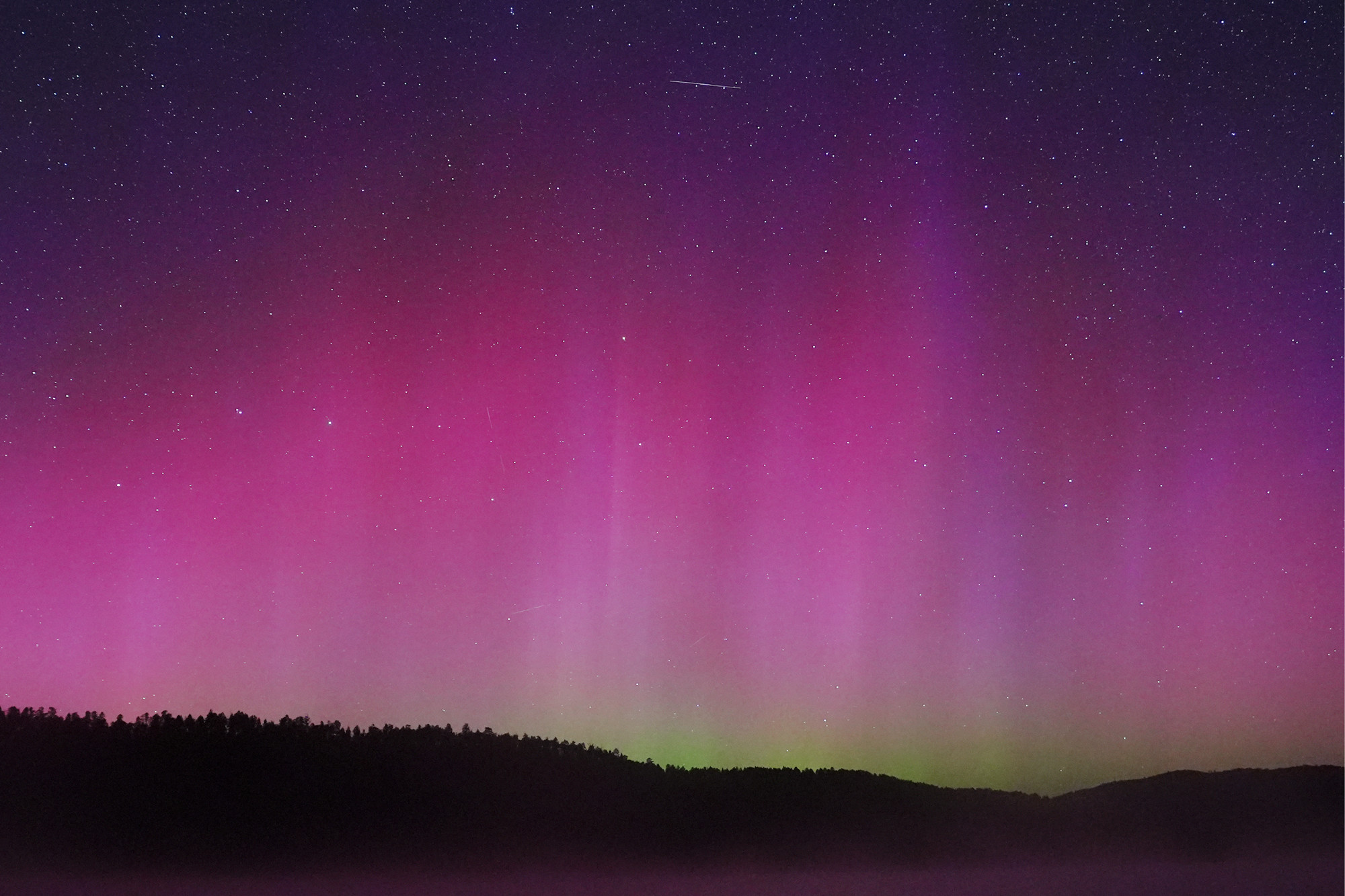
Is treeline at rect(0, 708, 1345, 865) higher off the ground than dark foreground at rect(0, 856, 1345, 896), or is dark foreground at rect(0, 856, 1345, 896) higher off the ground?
treeline at rect(0, 708, 1345, 865)

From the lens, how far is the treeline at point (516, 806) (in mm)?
10695

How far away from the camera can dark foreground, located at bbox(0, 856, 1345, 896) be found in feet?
33.6

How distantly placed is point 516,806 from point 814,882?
3264 millimetres

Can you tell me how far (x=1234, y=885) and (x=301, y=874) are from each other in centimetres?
919

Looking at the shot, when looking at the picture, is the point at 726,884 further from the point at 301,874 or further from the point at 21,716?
the point at 21,716

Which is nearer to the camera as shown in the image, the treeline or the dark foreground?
the dark foreground

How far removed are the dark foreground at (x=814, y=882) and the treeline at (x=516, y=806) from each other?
0.32 m

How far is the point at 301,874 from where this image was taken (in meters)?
10.7

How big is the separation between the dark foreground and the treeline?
320 millimetres

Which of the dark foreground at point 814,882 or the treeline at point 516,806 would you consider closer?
the dark foreground at point 814,882

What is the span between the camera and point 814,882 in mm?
10922

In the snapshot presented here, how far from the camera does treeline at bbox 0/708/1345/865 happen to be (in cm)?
1070

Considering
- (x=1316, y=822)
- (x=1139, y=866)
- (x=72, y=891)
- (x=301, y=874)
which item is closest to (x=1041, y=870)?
(x=1139, y=866)

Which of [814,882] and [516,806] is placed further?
[516,806]
